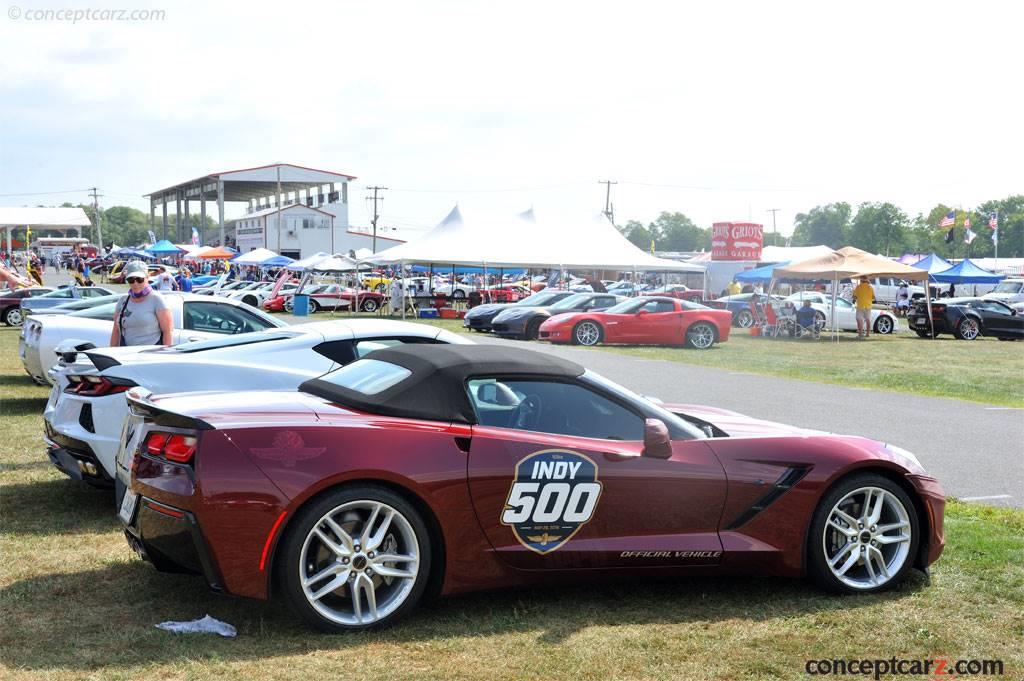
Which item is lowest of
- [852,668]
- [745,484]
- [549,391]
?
[852,668]

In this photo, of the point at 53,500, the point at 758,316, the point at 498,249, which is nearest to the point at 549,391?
the point at 53,500

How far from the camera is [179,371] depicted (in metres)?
7.13

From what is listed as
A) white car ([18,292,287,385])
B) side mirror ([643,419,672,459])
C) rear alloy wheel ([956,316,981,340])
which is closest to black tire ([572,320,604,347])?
rear alloy wheel ([956,316,981,340])

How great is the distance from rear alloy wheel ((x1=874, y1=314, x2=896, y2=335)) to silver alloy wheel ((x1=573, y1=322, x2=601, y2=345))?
12.2 metres

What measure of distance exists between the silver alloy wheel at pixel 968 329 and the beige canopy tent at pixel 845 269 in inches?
80.6

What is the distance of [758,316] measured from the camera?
31.2 meters

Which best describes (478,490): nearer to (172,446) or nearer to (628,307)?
(172,446)

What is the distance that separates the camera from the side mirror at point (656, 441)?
4746 millimetres

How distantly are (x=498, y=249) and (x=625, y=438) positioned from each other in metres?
31.3

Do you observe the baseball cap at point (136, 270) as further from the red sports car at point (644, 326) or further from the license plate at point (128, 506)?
the red sports car at point (644, 326)

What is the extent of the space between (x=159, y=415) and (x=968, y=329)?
100 ft

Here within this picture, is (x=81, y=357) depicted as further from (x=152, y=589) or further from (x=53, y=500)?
(x=152, y=589)

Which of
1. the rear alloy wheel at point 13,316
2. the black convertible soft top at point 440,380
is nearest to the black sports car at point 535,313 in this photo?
the rear alloy wheel at point 13,316

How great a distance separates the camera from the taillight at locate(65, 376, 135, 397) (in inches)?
267
